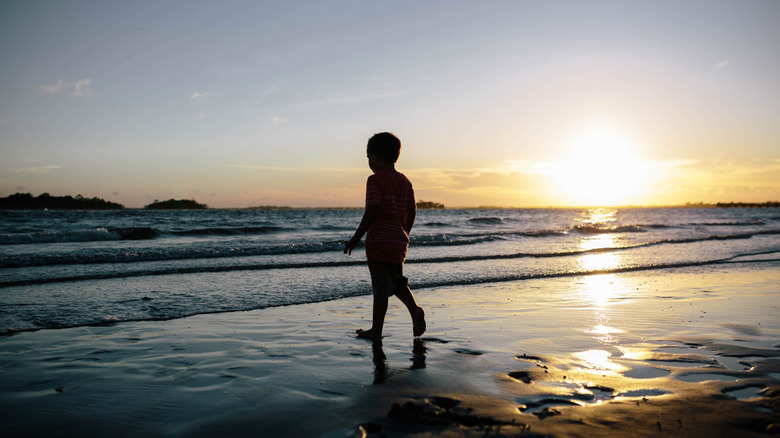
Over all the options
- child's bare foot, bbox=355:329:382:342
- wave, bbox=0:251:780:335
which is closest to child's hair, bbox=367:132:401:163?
child's bare foot, bbox=355:329:382:342

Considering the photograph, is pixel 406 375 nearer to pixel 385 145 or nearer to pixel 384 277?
pixel 384 277

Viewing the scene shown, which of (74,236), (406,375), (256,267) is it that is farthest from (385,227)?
(74,236)

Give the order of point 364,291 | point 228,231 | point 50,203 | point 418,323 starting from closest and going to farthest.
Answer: point 418,323 < point 364,291 < point 228,231 < point 50,203

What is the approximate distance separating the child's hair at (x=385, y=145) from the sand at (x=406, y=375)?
1785 mm

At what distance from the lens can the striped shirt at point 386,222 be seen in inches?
174

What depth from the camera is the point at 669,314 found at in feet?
19.2

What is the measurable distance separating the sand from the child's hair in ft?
5.86

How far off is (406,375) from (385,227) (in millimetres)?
1500

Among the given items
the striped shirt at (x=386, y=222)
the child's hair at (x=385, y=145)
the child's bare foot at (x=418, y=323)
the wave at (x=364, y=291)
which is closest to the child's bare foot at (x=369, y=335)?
the child's bare foot at (x=418, y=323)

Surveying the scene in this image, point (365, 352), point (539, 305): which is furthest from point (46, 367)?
point (539, 305)

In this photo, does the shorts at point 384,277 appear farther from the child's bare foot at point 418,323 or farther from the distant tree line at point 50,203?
the distant tree line at point 50,203

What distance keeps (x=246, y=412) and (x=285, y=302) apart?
425 centimetres

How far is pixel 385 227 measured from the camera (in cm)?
449

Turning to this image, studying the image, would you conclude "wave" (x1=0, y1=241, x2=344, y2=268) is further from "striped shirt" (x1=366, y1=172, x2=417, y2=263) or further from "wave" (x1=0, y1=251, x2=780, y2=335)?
"striped shirt" (x1=366, y1=172, x2=417, y2=263)
